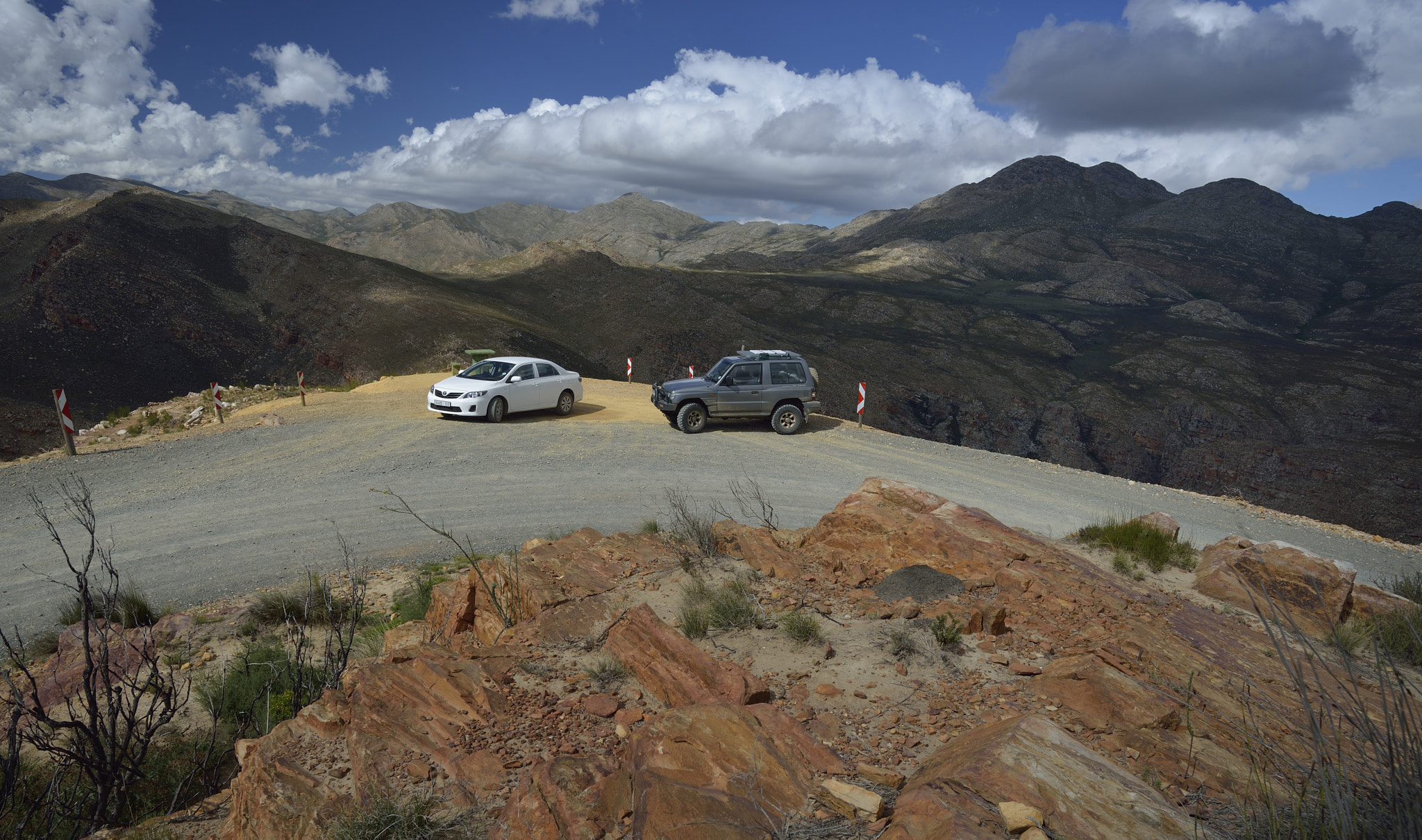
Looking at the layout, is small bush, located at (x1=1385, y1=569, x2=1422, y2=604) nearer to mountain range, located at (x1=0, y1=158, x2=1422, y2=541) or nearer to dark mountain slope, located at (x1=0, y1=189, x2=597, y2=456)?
mountain range, located at (x1=0, y1=158, x2=1422, y2=541)

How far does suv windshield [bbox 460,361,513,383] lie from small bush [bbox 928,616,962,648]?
560 inches

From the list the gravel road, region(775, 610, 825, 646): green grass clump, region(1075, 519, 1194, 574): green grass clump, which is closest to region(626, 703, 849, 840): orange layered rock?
region(775, 610, 825, 646): green grass clump

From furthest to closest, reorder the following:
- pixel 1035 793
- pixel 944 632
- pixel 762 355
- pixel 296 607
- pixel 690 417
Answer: pixel 762 355, pixel 690 417, pixel 296 607, pixel 944 632, pixel 1035 793

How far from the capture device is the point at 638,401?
21172 millimetres

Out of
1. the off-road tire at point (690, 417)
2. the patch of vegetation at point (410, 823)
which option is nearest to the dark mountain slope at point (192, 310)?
the off-road tire at point (690, 417)

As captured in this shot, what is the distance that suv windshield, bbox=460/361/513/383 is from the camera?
56.6ft

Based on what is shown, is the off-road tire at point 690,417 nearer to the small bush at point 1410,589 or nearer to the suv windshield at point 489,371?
the suv windshield at point 489,371

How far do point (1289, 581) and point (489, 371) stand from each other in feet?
53.2

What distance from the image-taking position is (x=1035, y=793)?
3.05 meters

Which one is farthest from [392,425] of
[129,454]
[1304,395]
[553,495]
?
[1304,395]

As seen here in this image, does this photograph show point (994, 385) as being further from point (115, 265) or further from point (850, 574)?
point (115, 265)

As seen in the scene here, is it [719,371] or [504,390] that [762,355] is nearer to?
[719,371]

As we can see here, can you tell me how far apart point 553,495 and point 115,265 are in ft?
177

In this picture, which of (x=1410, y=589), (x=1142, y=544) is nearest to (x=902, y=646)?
(x=1142, y=544)
